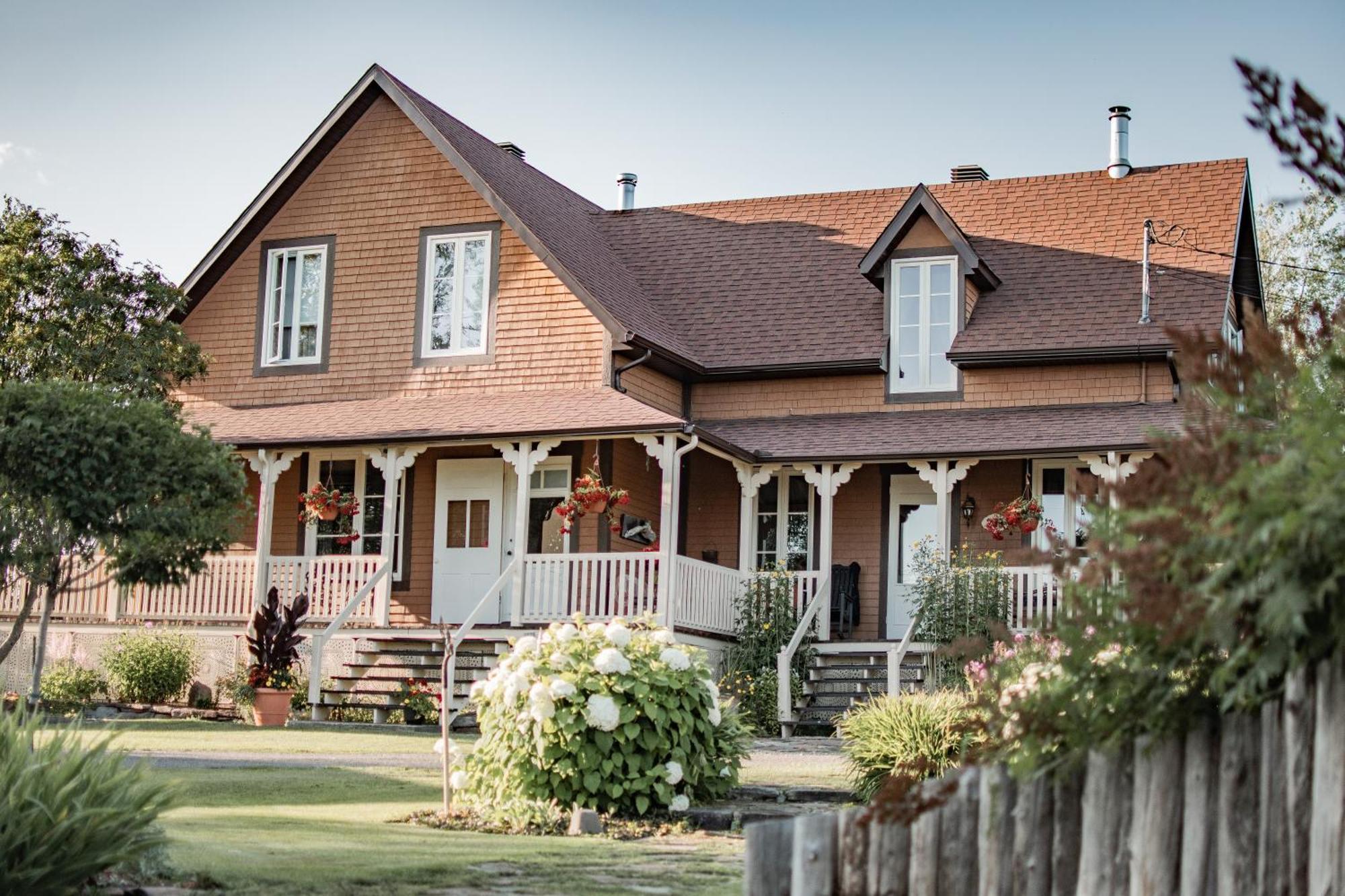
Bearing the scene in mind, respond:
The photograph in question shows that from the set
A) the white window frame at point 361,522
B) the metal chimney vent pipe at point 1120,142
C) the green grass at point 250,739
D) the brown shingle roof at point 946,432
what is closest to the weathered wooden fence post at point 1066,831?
the green grass at point 250,739

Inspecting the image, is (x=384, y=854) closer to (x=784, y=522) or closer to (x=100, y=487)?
(x=100, y=487)

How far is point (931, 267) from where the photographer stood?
74.4ft

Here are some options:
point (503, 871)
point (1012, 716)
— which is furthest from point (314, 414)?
point (1012, 716)

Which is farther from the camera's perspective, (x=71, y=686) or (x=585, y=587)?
(x=71, y=686)

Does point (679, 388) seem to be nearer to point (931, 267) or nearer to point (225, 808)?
point (931, 267)

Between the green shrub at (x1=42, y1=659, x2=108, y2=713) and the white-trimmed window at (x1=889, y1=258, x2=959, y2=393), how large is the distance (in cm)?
1111

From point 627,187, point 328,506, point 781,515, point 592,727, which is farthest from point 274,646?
point 627,187

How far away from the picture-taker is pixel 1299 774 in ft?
15.7

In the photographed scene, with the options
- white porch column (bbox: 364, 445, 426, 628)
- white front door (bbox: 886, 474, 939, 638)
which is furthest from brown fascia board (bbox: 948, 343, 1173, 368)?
white porch column (bbox: 364, 445, 426, 628)

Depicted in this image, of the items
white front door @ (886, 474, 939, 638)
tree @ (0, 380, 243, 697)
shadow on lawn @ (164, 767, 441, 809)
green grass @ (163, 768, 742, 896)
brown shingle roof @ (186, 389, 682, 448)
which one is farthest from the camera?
white front door @ (886, 474, 939, 638)

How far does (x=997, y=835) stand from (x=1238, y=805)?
0.75 metres

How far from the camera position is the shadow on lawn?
1103cm

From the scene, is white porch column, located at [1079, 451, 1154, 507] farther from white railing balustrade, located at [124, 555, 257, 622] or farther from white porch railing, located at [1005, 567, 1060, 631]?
white railing balustrade, located at [124, 555, 257, 622]

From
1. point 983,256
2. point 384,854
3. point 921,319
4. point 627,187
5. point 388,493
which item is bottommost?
point 384,854
